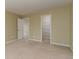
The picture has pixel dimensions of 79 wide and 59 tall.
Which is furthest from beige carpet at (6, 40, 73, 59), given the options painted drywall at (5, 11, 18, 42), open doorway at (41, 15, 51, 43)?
open doorway at (41, 15, 51, 43)

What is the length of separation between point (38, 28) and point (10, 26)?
1.96 metres

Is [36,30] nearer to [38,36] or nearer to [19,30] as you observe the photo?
[38,36]

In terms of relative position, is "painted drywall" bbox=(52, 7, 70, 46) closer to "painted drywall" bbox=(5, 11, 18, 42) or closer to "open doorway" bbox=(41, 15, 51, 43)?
"open doorway" bbox=(41, 15, 51, 43)

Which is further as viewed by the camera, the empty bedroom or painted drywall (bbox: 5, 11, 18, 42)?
painted drywall (bbox: 5, 11, 18, 42)

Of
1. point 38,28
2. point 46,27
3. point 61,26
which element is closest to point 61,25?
point 61,26

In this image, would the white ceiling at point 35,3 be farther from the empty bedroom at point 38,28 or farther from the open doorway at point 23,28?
the open doorway at point 23,28

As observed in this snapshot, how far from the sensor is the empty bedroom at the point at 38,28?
13.1 feet

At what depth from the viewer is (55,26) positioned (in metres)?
5.63

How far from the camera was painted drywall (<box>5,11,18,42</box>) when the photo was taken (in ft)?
19.4

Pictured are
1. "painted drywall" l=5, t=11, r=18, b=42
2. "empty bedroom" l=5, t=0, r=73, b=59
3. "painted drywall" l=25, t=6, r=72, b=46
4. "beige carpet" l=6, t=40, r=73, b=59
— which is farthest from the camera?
"painted drywall" l=5, t=11, r=18, b=42

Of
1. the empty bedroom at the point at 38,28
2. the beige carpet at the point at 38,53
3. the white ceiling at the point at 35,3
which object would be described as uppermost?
the white ceiling at the point at 35,3

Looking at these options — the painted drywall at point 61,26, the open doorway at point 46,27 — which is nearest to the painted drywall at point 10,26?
the open doorway at point 46,27

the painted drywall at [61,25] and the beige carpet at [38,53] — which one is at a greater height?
the painted drywall at [61,25]
